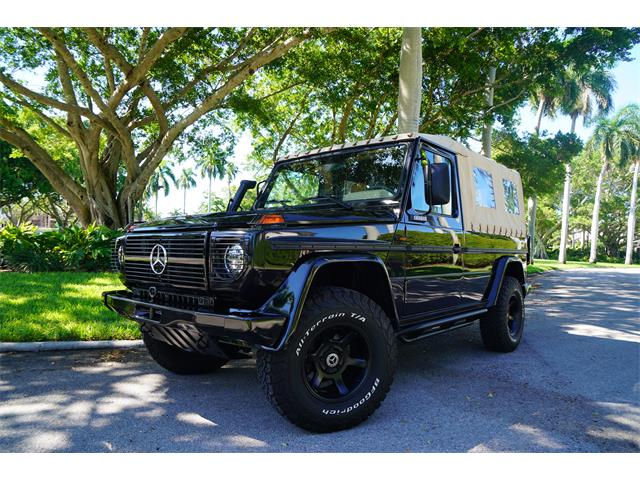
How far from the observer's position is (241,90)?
16.0 meters

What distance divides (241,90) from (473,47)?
796 cm

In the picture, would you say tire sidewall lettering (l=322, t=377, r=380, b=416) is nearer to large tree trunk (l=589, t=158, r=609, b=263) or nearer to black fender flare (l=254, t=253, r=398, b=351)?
black fender flare (l=254, t=253, r=398, b=351)

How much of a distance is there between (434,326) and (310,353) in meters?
1.47

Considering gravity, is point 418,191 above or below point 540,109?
below

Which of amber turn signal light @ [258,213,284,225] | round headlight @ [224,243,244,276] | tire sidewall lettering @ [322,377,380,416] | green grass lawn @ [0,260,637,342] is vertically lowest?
green grass lawn @ [0,260,637,342]

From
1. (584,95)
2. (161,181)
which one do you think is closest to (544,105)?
(584,95)

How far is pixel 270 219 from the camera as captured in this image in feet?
9.69

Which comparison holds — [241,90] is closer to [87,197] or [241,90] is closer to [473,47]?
[87,197]

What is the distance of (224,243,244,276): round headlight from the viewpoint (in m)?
2.84

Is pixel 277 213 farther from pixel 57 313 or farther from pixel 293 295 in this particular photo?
pixel 57 313

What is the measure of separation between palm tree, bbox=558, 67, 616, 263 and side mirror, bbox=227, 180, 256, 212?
75.2 ft

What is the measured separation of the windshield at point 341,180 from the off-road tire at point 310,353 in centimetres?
109

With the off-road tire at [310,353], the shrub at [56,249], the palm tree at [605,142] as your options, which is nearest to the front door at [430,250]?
the off-road tire at [310,353]

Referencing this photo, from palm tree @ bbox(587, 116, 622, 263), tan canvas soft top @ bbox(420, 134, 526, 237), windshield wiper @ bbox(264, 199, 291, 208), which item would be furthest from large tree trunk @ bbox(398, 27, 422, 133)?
palm tree @ bbox(587, 116, 622, 263)
